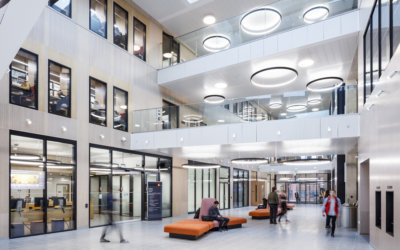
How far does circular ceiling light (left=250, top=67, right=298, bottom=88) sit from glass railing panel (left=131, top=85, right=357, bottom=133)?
1045 millimetres

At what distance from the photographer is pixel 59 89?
11797 millimetres

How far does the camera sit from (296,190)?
36.8 meters

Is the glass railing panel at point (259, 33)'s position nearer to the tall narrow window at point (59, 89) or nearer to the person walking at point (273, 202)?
the tall narrow window at point (59, 89)

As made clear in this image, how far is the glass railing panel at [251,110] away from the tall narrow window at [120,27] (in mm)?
3350

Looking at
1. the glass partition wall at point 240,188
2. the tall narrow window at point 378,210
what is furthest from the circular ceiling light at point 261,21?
the glass partition wall at point 240,188

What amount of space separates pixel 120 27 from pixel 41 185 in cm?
809

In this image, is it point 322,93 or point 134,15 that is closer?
point 322,93

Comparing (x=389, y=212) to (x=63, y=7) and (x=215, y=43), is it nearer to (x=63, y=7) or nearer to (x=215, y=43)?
(x=215, y=43)

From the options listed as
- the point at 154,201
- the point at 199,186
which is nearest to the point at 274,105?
the point at 154,201

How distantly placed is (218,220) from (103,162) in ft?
17.5

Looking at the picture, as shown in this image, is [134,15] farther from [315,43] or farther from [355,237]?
[355,237]

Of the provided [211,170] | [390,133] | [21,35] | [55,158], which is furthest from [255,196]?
[21,35]

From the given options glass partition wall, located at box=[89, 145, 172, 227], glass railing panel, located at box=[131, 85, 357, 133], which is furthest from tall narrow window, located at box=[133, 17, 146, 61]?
glass partition wall, located at box=[89, 145, 172, 227]

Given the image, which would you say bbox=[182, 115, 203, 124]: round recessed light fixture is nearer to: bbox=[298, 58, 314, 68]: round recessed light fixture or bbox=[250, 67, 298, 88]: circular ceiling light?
bbox=[250, 67, 298, 88]: circular ceiling light
